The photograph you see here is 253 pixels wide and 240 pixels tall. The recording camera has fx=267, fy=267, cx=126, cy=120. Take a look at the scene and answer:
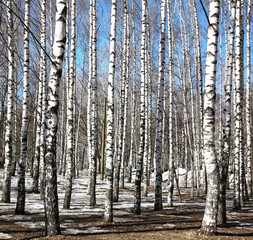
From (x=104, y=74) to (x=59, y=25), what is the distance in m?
19.6

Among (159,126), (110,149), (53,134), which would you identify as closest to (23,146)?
(110,149)

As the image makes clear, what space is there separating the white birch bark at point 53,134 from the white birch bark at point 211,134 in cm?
298

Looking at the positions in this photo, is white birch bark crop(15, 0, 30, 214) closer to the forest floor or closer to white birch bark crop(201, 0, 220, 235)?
the forest floor

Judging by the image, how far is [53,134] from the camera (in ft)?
16.9

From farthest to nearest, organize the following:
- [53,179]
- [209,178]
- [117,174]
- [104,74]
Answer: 1. [104,74]
2. [117,174]
3. [209,178]
4. [53,179]

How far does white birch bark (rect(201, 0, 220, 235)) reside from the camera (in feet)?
17.5

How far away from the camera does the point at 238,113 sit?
9.74 m

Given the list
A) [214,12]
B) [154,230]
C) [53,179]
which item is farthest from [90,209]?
[214,12]

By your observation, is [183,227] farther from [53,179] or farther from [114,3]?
[114,3]

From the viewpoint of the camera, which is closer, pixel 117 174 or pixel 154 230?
pixel 154 230

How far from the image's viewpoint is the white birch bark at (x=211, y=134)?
5.33m

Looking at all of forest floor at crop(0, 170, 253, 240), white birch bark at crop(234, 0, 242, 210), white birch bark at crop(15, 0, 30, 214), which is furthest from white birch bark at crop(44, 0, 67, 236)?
white birch bark at crop(234, 0, 242, 210)

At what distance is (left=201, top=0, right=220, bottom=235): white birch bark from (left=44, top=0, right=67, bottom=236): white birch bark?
2.98 meters

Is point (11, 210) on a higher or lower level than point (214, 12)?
lower
